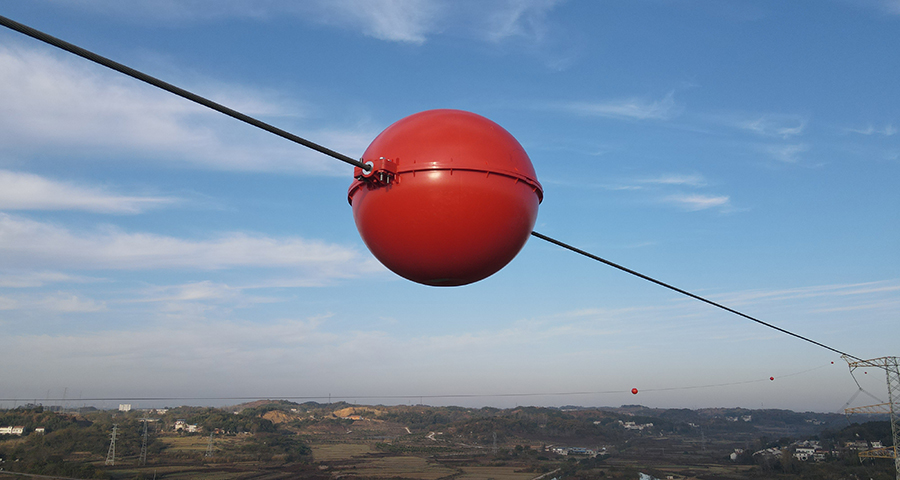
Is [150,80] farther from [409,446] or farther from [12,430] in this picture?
[409,446]

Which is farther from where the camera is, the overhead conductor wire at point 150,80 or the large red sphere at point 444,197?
the large red sphere at point 444,197

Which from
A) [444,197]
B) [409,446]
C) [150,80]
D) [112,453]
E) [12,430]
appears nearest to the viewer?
[150,80]

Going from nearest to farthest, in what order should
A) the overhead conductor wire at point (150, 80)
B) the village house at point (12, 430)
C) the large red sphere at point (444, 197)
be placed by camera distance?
the overhead conductor wire at point (150, 80) → the large red sphere at point (444, 197) → the village house at point (12, 430)

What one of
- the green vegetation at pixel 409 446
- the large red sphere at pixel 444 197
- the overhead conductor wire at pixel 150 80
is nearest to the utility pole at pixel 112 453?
the green vegetation at pixel 409 446

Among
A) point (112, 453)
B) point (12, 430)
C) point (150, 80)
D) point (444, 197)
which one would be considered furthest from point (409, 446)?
point (150, 80)

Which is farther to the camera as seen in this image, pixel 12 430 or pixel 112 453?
pixel 12 430

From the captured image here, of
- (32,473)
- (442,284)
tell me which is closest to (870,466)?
(442,284)

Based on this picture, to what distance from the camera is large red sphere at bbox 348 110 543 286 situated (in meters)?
3.55

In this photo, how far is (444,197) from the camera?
3529 mm

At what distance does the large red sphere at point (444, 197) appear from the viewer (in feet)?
11.7

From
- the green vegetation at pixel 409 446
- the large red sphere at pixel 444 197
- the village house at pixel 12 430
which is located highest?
the large red sphere at pixel 444 197

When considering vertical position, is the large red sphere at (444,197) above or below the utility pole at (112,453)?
above

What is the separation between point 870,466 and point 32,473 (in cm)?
8534

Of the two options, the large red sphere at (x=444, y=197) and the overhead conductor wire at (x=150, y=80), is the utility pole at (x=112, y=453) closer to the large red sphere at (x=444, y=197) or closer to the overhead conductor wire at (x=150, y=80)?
the large red sphere at (x=444, y=197)
